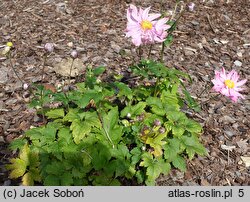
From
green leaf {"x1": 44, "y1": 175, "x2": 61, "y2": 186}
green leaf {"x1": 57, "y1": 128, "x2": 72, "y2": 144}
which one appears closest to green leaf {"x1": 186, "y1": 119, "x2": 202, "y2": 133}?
green leaf {"x1": 57, "y1": 128, "x2": 72, "y2": 144}

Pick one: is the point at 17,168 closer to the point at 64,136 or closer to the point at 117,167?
the point at 64,136

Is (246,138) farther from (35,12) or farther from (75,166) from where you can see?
(35,12)

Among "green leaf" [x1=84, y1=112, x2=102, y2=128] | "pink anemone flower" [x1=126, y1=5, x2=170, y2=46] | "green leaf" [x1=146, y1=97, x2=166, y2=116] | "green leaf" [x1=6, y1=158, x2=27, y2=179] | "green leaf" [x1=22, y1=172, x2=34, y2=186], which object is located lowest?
"green leaf" [x1=22, y1=172, x2=34, y2=186]

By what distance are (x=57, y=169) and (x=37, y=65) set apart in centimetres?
168

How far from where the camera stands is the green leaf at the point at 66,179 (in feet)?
9.41

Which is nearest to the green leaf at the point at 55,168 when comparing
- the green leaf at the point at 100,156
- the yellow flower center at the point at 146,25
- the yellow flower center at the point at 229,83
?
the green leaf at the point at 100,156

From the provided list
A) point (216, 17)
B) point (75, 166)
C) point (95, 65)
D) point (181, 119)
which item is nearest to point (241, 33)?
point (216, 17)

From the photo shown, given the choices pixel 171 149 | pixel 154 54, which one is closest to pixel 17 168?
pixel 171 149

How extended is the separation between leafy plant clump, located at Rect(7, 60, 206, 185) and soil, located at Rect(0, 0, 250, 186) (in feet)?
0.91

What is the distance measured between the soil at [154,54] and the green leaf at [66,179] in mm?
536

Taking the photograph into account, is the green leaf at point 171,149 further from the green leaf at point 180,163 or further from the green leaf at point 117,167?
the green leaf at point 117,167

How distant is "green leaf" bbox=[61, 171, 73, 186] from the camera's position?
2.87 meters

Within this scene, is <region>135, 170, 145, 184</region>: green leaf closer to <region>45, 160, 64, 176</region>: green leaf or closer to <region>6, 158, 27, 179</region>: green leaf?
<region>45, 160, 64, 176</region>: green leaf

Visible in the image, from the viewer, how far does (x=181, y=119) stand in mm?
3195
